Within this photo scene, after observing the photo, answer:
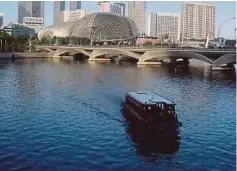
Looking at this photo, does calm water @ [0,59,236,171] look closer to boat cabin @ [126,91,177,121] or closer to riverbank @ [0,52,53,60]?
boat cabin @ [126,91,177,121]

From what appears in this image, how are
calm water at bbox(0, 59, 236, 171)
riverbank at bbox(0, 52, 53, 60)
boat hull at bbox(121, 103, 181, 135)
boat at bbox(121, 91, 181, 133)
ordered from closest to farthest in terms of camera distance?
calm water at bbox(0, 59, 236, 171)
boat hull at bbox(121, 103, 181, 135)
boat at bbox(121, 91, 181, 133)
riverbank at bbox(0, 52, 53, 60)

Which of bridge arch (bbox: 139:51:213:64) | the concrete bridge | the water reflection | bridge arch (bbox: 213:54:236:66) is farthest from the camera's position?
bridge arch (bbox: 139:51:213:64)

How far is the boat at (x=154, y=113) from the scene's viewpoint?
3080 cm

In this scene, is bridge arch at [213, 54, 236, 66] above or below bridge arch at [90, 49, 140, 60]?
below

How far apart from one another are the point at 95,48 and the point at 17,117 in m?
95.5

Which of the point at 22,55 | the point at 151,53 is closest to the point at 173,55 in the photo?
the point at 151,53

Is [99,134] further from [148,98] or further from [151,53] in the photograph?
[151,53]

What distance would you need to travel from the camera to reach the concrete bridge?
91.2 metres

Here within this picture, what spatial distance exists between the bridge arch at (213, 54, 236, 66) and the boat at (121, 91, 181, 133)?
55919 millimetres

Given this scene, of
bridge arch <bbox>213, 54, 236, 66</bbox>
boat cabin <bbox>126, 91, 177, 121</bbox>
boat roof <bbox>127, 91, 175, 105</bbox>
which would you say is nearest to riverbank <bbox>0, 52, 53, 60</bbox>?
bridge arch <bbox>213, 54, 236, 66</bbox>

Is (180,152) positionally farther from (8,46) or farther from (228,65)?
(8,46)

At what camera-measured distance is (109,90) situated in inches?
2149

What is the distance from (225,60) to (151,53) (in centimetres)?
2420

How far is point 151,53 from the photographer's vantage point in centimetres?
10988
